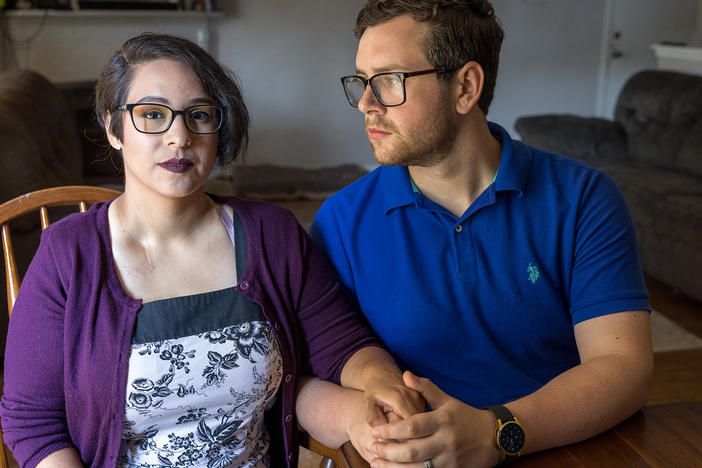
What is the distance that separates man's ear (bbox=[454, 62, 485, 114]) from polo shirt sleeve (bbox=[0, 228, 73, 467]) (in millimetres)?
834

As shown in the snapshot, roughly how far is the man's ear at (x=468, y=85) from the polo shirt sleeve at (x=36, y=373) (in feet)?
2.74

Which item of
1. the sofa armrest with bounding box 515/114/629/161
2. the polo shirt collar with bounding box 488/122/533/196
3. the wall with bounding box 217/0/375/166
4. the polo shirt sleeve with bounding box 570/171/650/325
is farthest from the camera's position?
the wall with bounding box 217/0/375/166

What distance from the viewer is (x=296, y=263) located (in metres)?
1.29

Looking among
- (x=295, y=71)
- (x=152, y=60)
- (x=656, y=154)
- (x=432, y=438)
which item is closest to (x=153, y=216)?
(x=152, y=60)

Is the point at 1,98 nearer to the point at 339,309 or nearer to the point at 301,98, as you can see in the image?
the point at 339,309

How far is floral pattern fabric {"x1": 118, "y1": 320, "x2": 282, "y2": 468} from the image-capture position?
1154 mm

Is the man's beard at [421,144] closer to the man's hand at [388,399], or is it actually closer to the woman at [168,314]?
the woman at [168,314]

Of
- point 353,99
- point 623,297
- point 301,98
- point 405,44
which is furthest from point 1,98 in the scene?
point 301,98

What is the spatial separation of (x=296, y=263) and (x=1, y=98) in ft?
7.57

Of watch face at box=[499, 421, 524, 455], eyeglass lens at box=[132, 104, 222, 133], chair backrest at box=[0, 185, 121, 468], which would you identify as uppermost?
eyeglass lens at box=[132, 104, 222, 133]

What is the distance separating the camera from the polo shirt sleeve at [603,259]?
1.28m

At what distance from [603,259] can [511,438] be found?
0.43 metres

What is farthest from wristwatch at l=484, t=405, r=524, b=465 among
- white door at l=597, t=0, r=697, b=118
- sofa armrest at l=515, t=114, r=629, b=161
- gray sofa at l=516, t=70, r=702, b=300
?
white door at l=597, t=0, r=697, b=118

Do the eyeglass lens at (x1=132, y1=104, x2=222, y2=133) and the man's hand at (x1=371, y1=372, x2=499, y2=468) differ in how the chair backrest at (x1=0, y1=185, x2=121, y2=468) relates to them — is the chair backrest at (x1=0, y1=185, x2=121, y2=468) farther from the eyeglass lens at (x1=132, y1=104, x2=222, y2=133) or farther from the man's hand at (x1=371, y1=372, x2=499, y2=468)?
the man's hand at (x1=371, y1=372, x2=499, y2=468)
